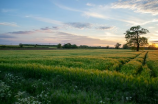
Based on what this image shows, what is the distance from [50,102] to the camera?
153 inches

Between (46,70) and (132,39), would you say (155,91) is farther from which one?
(132,39)

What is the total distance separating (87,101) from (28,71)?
5.81 meters

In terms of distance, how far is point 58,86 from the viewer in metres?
5.43

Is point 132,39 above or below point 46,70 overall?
above

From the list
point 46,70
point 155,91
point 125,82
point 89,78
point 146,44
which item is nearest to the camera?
point 155,91

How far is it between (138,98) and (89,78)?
2.52 meters

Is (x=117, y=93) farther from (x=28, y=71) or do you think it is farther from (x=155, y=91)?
(x=28, y=71)

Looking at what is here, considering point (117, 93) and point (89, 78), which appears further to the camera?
point (89, 78)

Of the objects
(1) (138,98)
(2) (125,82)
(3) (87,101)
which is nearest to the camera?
(3) (87,101)

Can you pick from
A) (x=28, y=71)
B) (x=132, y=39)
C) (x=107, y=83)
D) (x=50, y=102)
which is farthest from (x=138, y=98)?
(x=132, y=39)

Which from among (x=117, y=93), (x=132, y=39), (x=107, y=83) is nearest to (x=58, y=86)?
(x=107, y=83)

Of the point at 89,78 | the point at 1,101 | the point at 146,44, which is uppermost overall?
the point at 146,44

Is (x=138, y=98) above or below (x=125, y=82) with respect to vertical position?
below

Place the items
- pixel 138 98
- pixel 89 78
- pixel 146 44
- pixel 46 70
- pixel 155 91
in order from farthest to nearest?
pixel 146 44 < pixel 46 70 < pixel 89 78 < pixel 155 91 < pixel 138 98
